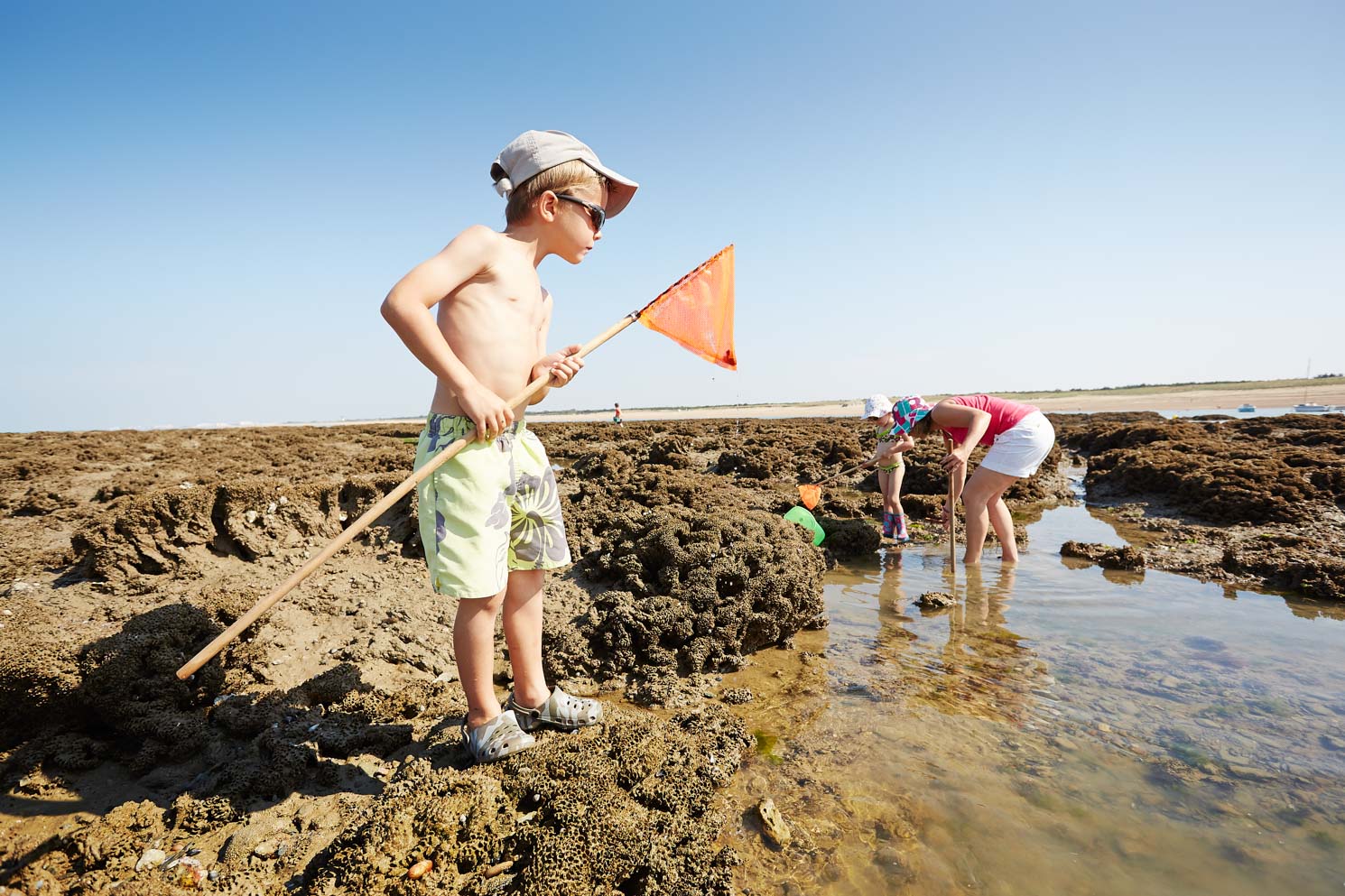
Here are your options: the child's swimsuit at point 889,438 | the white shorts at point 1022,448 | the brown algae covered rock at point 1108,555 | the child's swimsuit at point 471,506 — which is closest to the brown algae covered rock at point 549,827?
the child's swimsuit at point 471,506

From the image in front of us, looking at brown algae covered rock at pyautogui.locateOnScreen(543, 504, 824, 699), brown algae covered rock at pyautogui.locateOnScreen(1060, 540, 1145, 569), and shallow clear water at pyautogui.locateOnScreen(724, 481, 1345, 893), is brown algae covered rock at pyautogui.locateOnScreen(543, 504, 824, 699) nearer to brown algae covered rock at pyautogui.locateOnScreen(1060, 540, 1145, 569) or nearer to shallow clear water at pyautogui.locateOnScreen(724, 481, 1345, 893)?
shallow clear water at pyautogui.locateOnScreen(724, 481, 1345, 893)

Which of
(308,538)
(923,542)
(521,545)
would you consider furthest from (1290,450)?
(308,538)

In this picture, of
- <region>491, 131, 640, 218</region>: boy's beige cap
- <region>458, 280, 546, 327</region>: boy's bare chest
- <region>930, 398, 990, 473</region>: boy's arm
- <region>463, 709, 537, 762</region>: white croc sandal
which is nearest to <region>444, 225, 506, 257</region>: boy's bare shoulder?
<region>458, 280, 546, 327</region>: boy's bare chest

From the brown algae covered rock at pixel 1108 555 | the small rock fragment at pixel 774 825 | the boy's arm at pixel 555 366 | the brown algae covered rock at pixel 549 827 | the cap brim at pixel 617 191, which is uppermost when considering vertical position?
the cap brim at pixel 617 191

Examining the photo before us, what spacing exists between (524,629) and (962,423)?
17.4 feet

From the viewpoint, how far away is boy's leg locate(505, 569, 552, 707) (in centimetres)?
252

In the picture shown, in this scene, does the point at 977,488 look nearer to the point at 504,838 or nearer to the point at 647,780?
the point at 647,780

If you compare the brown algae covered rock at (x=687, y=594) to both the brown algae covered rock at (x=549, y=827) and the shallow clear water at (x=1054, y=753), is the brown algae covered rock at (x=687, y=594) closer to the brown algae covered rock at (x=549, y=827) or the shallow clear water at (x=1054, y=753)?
the shallow clear water at (x=1054, y=753)

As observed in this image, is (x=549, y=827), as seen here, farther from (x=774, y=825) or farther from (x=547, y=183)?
(x=547, y=183)

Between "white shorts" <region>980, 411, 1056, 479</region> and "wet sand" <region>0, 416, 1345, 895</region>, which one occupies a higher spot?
"white shorts" <region>980, 411, 1056, 479</region>

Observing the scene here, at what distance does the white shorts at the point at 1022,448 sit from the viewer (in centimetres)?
587

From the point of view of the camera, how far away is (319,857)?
1.87 metres

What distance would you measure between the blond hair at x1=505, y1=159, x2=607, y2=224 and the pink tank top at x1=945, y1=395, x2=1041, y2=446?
5120mm

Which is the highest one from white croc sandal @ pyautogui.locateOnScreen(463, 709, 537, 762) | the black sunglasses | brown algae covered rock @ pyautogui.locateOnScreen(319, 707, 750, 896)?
the black sunglasses
